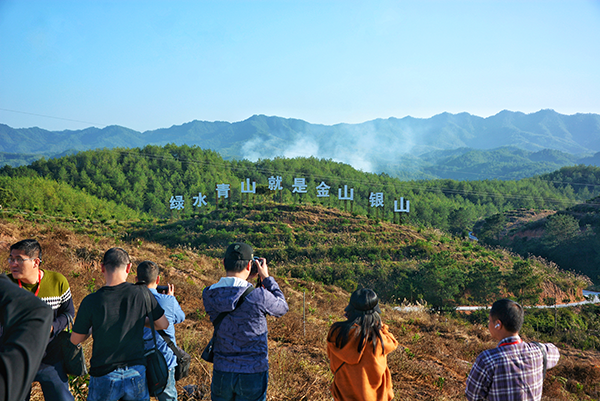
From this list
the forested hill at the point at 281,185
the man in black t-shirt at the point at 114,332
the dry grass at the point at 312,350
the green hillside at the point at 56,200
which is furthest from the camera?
the forested hill at the point at 281,185

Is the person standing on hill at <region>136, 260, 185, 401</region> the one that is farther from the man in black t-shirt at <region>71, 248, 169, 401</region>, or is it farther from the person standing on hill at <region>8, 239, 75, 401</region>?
the person standing on hill at <region>8, 239, 75, 401</region>

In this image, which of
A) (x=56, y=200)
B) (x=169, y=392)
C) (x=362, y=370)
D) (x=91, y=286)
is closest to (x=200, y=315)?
(x=91, y=286)

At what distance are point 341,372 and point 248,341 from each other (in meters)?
0.70

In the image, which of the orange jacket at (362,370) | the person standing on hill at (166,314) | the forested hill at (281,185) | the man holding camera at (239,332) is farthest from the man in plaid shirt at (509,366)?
the forested hill at (281,185)

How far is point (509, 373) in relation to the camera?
2.14 m

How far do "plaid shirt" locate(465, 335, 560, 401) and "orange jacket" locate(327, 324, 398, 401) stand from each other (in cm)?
54

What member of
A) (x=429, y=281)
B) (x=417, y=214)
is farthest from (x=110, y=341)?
(x=417, y=214)

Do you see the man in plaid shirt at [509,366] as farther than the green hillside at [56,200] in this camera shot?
No

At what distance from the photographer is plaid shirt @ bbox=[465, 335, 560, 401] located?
7.04ft

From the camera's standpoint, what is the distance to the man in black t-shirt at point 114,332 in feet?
7.40

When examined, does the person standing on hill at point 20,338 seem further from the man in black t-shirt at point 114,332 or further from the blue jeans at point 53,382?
the blue jeans at point 53,382

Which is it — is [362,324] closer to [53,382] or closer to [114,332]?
[114,332]

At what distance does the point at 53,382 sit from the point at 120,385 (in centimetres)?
52

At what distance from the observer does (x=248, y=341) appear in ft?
8.11
